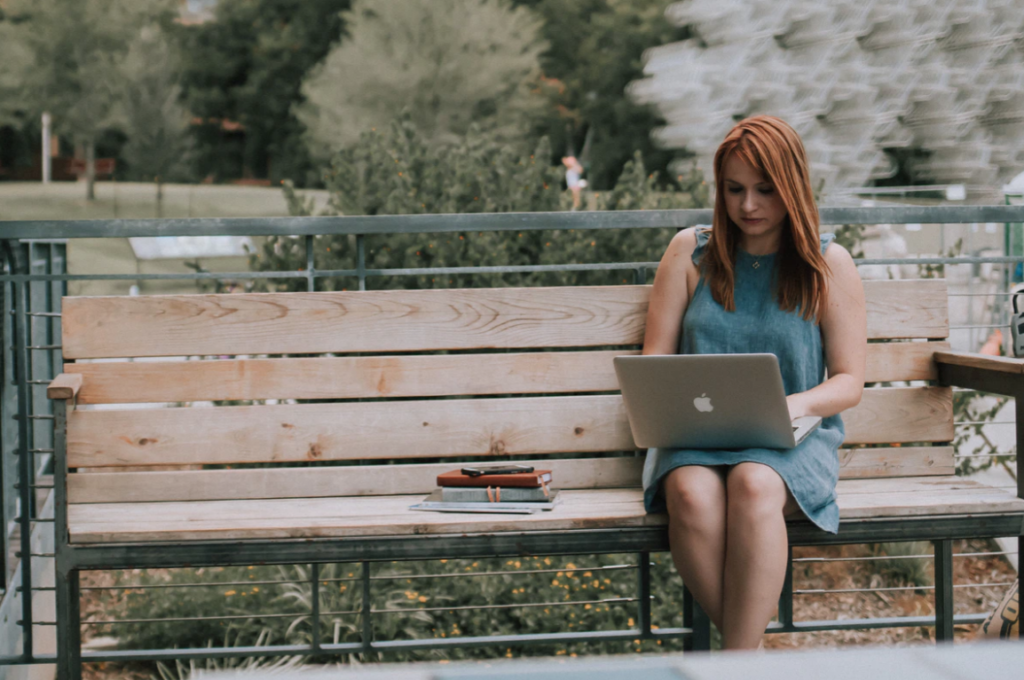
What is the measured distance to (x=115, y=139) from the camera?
24062 millimetres

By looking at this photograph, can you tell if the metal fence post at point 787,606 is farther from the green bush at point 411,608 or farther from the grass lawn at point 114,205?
the grass lawn at point 114,205

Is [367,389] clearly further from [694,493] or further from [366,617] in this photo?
[694,493]

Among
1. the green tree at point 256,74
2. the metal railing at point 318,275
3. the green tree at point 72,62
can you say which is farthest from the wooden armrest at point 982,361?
the green tree at point 256,74

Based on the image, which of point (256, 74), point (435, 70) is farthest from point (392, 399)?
point (256, 74)

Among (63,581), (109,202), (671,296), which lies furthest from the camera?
(109,202)

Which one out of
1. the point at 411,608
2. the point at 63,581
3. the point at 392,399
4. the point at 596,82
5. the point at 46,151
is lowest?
the point at 411,608

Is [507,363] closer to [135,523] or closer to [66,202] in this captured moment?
[135,523]

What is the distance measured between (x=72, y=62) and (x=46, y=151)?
2066 mm

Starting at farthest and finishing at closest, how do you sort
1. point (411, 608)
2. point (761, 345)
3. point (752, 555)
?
point (411, 608)
point (761, 345)
point (752, 555)

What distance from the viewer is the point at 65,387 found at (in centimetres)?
230

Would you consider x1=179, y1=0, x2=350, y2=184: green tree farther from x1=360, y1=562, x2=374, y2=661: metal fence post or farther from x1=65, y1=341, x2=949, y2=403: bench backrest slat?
x1=360, y1=562, x2=374, y2=661: metal fence post

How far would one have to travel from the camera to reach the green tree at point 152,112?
23.7m

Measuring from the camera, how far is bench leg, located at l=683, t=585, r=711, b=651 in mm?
2559

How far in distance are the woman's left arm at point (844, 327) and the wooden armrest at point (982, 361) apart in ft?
0.99
